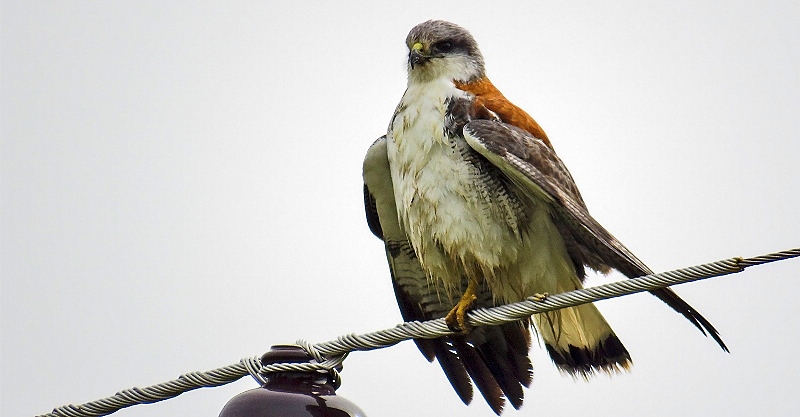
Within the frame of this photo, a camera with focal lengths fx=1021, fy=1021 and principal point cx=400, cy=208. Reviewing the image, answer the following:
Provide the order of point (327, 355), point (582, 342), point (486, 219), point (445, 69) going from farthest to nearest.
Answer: point (445, 69)
point (582, 342)
point (486, 219)
point (327, 355)

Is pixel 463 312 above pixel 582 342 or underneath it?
above

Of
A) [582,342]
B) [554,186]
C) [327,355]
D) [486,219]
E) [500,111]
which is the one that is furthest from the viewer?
[582,342]

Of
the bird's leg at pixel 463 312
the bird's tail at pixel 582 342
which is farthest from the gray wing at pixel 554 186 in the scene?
the bird's leg at pixel 463 312

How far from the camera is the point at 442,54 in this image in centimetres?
639

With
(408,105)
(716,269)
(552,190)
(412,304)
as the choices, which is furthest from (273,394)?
(412,304)

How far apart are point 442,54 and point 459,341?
178 centimetres

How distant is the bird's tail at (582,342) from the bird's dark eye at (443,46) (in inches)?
69.7

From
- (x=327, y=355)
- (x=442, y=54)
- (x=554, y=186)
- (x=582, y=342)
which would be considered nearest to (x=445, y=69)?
(x=442, y=54)

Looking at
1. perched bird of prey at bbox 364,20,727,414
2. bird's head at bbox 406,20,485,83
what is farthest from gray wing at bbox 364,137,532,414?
bird's head at bbox 406,20,485,83

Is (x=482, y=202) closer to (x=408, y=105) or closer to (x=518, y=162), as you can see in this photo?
(x=518, y=162)

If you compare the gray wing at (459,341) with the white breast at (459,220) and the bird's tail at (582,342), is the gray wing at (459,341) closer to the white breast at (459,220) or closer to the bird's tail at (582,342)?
the bird's tail at (582,342)

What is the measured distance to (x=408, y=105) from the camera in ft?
19.7

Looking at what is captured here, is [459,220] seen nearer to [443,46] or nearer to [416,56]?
[416,56]

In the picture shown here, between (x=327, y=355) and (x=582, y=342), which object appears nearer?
(x=327, y=355)
